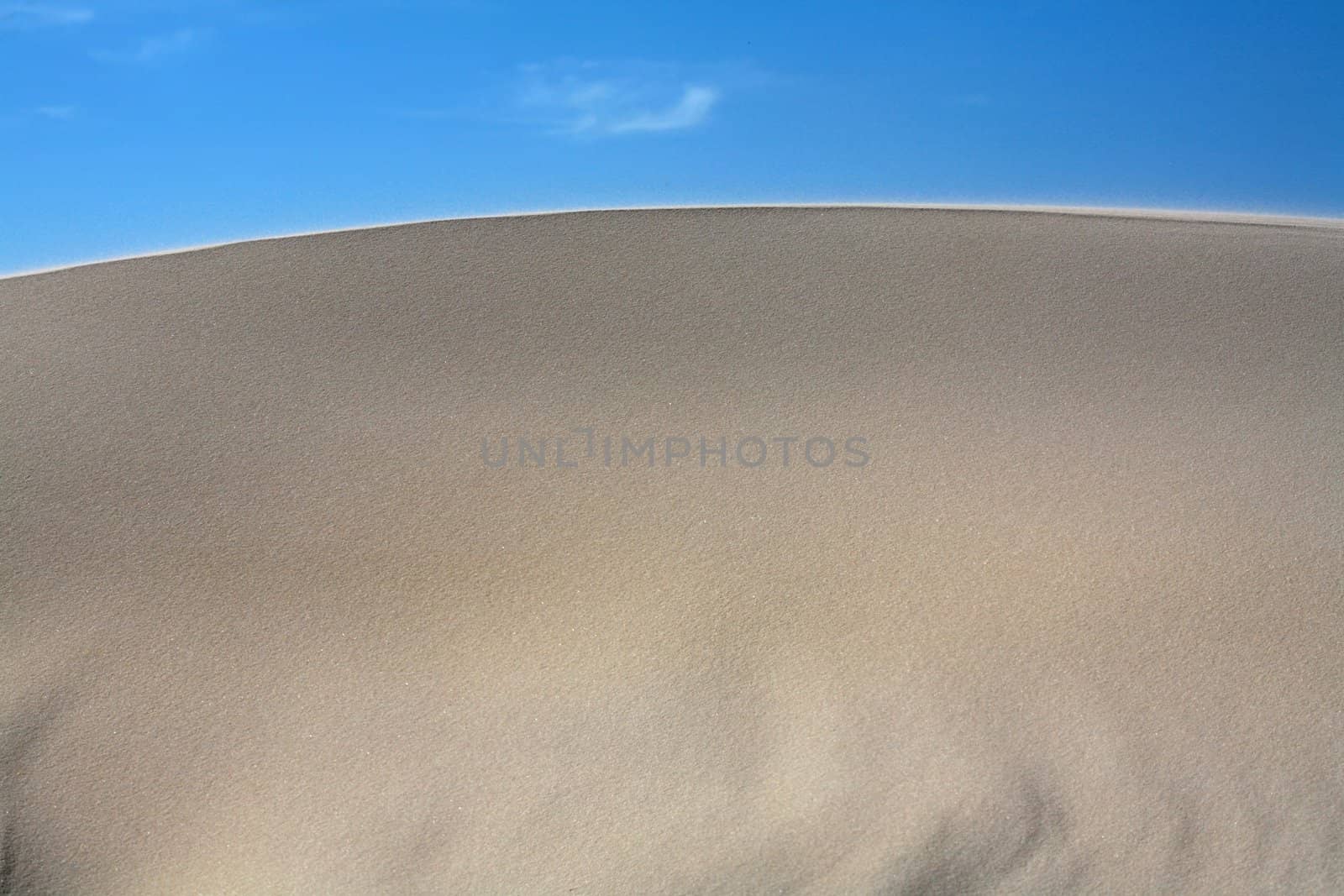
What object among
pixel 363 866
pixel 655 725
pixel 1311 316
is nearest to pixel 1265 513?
pixel 1311 316

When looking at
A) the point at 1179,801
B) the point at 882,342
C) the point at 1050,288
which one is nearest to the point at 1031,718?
the point at 1179,801

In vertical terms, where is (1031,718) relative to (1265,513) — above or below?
below

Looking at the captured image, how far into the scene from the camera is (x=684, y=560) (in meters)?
3.00

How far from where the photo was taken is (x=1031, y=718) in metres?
2.56

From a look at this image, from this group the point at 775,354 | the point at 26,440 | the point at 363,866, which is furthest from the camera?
the point at 775,354

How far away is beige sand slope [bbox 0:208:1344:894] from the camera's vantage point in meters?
2.41

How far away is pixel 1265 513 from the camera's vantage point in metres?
3.05

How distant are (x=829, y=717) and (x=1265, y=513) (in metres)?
1.31

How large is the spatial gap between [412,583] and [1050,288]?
216 centimetres

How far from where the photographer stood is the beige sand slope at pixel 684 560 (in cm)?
241

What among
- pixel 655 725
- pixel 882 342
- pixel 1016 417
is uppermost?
pixel 882 342

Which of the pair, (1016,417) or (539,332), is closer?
(1016,417)

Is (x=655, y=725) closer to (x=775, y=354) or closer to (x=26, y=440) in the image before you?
(x=775, y=354)

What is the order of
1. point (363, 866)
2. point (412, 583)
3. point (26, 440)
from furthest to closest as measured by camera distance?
point (26, 440), point (412, 583), point (363, 866)
